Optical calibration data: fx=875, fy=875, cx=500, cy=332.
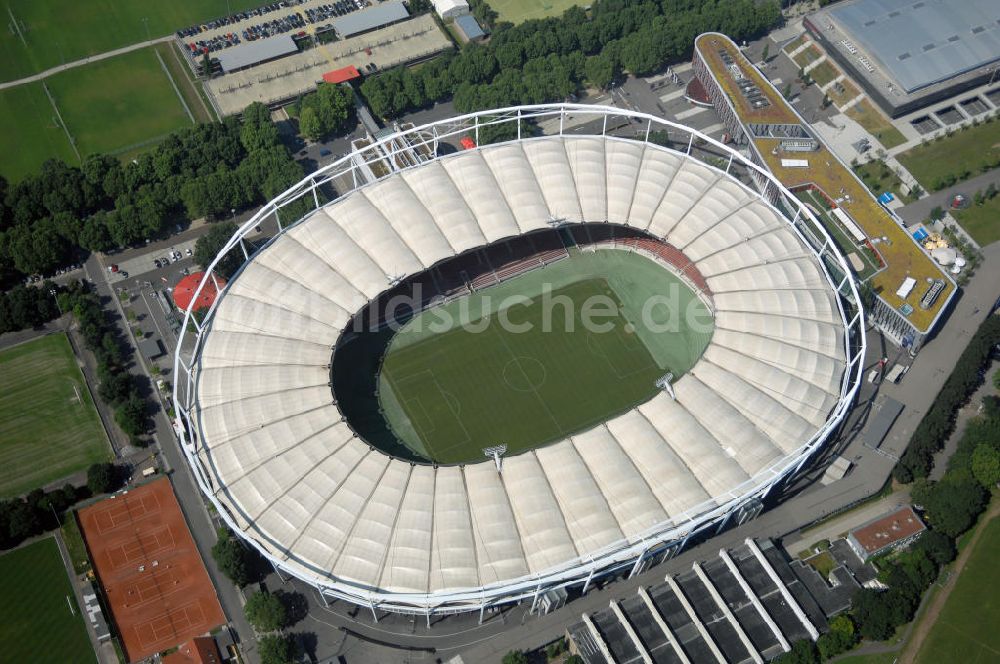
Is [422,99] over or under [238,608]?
over

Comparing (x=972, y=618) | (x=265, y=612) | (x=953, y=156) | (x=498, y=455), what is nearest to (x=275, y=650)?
(x=265, y=612)

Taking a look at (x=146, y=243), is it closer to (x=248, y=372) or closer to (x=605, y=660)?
(x=248, y=372)

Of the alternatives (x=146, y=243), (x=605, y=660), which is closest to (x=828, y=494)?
(x=605, y=660)

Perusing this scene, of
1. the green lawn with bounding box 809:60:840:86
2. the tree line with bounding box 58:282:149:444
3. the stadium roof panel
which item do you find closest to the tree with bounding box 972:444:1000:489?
the stadium roof panel

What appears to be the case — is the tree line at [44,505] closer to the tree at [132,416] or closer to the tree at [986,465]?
the tree at [132,416]

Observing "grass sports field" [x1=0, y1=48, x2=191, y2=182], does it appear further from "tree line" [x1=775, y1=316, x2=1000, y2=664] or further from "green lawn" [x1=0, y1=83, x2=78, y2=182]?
"tree line" [x1=775, y1=316, x2=1000, y2=664]

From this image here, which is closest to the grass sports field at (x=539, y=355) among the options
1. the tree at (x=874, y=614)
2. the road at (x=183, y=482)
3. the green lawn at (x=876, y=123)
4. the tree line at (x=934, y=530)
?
the road at (x=183, y=482)

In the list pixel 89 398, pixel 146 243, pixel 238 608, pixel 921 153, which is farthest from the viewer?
pixel 921 153
